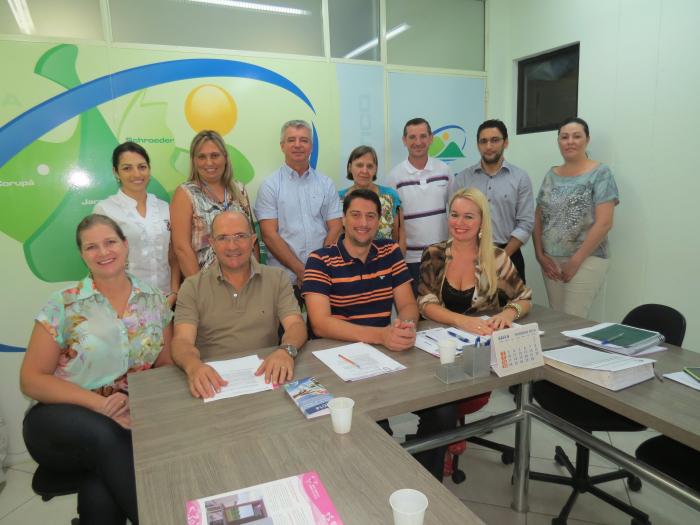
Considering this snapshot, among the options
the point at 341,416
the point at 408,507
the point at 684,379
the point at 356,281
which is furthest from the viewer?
the point at 356,281

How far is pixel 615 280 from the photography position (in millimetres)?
3596

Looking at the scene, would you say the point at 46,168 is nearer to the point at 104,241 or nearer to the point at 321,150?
the point at 104,241

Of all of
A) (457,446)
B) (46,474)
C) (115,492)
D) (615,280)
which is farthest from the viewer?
(615,280)

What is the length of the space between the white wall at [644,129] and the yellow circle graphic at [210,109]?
8.91 ft

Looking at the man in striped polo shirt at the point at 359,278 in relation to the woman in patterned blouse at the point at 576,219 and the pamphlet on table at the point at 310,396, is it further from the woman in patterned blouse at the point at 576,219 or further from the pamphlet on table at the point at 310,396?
the woman in patterned blouse at the point at 576,219

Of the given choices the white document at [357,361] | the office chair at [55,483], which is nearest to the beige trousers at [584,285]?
the white document at [357,361]

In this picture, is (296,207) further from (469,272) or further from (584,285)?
(584,285)

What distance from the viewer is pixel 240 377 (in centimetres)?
162

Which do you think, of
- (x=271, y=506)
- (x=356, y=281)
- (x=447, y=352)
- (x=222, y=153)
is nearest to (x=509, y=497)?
(x=447, y=352)

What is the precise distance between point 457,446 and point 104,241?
205 centimetres

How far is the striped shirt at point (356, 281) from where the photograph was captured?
2.24m

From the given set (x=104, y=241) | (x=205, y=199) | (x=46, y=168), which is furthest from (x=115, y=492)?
(x=46, y=168)

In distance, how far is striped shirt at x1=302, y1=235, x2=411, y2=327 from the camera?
7.35 ft

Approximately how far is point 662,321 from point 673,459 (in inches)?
24.9
